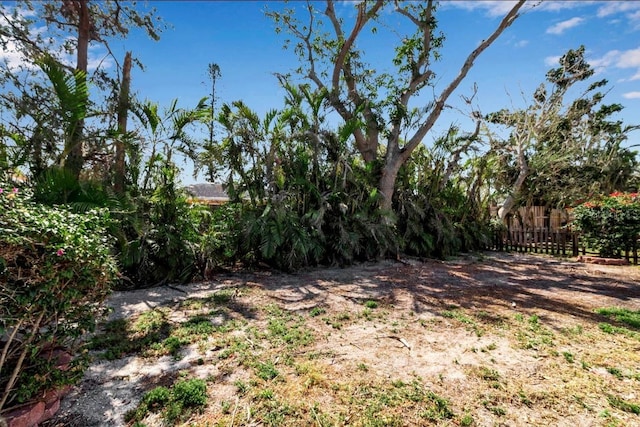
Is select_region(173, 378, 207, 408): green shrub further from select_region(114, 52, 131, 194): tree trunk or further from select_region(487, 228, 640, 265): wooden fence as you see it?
select_region(487, 228, 640, 265): wooden fence

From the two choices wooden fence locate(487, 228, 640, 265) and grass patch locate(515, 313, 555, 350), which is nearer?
grass patch locate(515, 313, 555, 350)

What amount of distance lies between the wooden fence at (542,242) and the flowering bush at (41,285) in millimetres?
12046

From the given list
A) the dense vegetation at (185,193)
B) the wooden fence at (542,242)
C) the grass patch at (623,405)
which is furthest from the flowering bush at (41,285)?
the wooden fence at (542,242)

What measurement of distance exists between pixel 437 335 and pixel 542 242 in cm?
970

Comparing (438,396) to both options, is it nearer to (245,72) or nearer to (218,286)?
(218,286)

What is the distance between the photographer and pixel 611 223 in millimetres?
9008

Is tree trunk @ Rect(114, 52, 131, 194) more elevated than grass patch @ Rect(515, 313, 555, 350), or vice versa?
tree trunk @ Rect(114, 52, 131, 194)

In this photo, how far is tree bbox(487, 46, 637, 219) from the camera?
13602 mm

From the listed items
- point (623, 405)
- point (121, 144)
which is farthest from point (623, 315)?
point (121, 144)

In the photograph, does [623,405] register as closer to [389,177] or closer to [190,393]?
[190,393]

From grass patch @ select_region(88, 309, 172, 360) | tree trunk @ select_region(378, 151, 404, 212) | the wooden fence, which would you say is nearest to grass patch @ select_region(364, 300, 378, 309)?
grass patch @ select_region(88, 309, 172, 360)

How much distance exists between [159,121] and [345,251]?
4969mm

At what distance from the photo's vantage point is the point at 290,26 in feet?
36.1

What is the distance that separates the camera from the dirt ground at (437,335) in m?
2.38
